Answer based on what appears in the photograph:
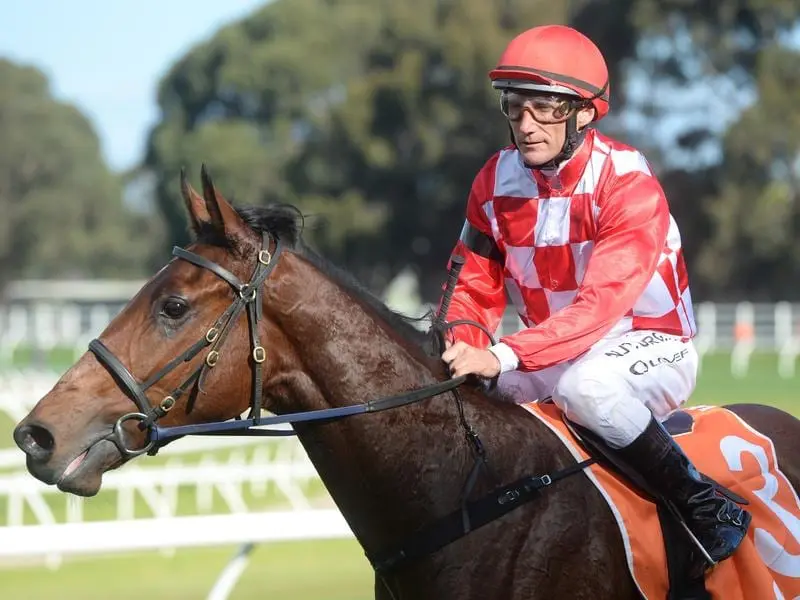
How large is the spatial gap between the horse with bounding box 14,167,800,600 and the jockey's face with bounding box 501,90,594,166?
62 cm

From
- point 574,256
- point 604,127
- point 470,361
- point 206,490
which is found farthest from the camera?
point 604,127

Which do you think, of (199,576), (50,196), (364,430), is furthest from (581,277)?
(50,196)

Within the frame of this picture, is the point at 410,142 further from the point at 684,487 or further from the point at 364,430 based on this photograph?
the point at 364,430

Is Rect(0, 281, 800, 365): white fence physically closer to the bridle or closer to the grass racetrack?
the grass racetrack

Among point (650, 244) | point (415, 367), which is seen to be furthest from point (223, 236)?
point (650, 244)

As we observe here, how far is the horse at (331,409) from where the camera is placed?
2887mm

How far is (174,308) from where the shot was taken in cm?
294

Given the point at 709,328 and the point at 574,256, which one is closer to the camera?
the point at 574,256

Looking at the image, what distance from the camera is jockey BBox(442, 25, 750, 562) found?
3172mm

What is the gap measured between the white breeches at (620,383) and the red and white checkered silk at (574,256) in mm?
64

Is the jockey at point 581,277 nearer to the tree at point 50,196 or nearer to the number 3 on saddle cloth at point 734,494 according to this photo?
the number 3 on saddle cloth at point 734,494

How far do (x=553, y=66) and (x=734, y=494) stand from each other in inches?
51.0

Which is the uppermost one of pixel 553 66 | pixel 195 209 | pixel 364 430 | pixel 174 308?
pixel 553 66

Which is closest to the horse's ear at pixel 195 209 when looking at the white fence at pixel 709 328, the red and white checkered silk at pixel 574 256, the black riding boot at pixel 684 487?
the red and white checkered silk at pixel 574 256
